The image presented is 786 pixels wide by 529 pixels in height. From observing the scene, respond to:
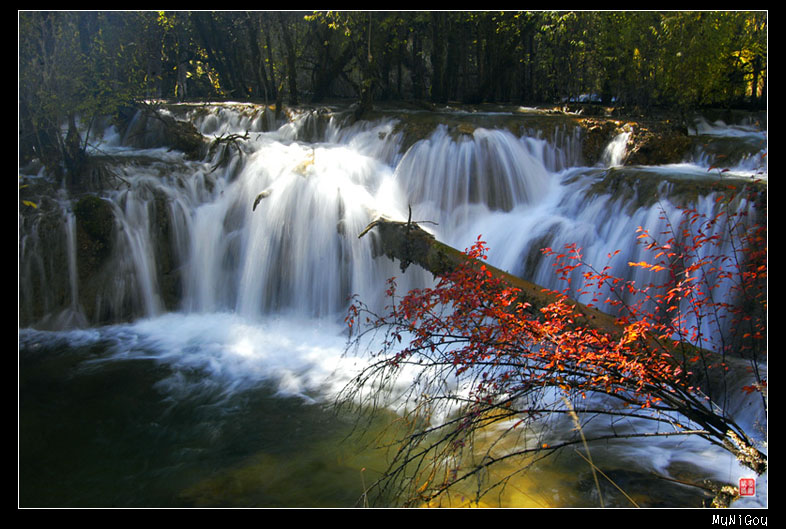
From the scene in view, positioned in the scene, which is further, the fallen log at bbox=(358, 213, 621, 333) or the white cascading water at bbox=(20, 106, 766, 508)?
the white cascading water at bbox=(20, 106, 766, 508)

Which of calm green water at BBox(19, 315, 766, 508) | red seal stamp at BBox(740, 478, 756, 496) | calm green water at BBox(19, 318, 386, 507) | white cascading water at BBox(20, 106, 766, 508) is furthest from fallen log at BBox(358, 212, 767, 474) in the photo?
calm green water at BBox(19, 318, 386, 507)

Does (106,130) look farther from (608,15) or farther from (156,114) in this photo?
(608,15)

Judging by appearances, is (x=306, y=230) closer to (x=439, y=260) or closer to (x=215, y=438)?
(x=439, y=260)

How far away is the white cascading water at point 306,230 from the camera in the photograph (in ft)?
28.3

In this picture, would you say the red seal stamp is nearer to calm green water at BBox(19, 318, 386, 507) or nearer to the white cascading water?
calm green water at BBox(19, 318, 386, 507)

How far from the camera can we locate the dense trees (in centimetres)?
969

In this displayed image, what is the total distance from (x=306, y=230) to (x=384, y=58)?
33.6 ft

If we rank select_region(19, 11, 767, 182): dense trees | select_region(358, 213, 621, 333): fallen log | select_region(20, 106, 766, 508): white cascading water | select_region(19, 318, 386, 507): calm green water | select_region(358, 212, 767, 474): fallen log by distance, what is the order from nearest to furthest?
1. select_region(358, 212, 767, 474): fallen log
2. select_region(358, 213, 621, 333): fallen log
3. select_region(19, 318, 386, 507): calm green water
4. select_region(20, 106, 766, 508): white cascading water
5. select_region(19, 11, 767, 182): dense trees

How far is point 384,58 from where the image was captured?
18.1 m

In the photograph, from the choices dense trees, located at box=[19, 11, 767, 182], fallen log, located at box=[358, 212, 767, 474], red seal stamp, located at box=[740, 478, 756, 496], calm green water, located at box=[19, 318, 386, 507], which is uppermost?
dense trees, located at box=[19, 11, 767, 182]

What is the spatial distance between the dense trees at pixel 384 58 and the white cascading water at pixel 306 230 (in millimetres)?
1929

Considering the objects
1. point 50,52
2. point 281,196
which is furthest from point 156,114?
point 281,196

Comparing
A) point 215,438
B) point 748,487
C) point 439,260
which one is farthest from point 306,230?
point 748,487

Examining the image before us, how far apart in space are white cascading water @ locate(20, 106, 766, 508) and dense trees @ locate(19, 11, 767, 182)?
1929mm
